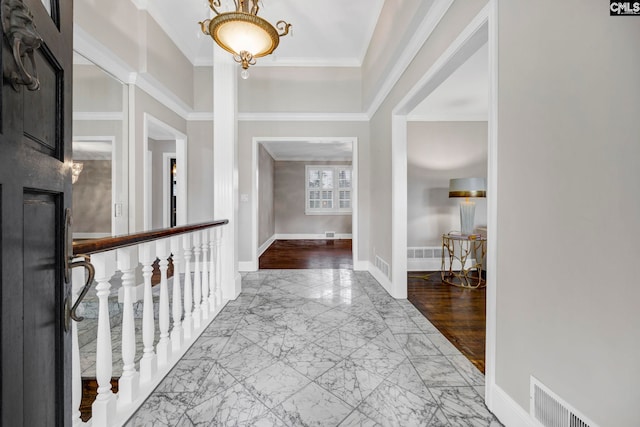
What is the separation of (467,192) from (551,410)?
2.85m

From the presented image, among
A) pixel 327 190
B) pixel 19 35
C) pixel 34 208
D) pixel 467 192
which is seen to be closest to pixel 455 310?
pixel 467 192

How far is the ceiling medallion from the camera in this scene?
209 centimetres

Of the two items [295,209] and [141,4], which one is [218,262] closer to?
[141,4]

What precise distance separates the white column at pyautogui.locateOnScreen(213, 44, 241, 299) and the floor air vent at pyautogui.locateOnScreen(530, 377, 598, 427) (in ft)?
8.67

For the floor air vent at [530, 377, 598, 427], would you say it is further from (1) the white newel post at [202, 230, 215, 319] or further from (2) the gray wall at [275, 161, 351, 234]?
(2) the gray wall at [275, 161, 351, 234]

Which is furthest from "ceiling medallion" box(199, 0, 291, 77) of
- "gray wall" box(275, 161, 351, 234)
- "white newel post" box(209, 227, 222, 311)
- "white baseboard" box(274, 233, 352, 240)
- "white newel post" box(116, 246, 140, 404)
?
"white baseboard" box(274, 233, 352, 240)

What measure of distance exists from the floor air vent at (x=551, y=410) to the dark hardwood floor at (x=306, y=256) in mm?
3555

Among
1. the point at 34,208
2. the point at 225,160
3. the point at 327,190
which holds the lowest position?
the point at 34,208

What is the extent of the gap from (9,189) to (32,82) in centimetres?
Result: 19

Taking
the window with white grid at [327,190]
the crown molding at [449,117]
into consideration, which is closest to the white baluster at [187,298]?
the crown molding at [449,117]

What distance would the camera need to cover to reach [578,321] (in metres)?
1.01

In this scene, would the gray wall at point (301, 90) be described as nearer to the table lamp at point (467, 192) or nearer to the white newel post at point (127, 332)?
the table lamp at point (467, 192)

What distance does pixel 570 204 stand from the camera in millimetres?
1035

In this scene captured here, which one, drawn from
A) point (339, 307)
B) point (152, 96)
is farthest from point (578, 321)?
point (152, 96)
